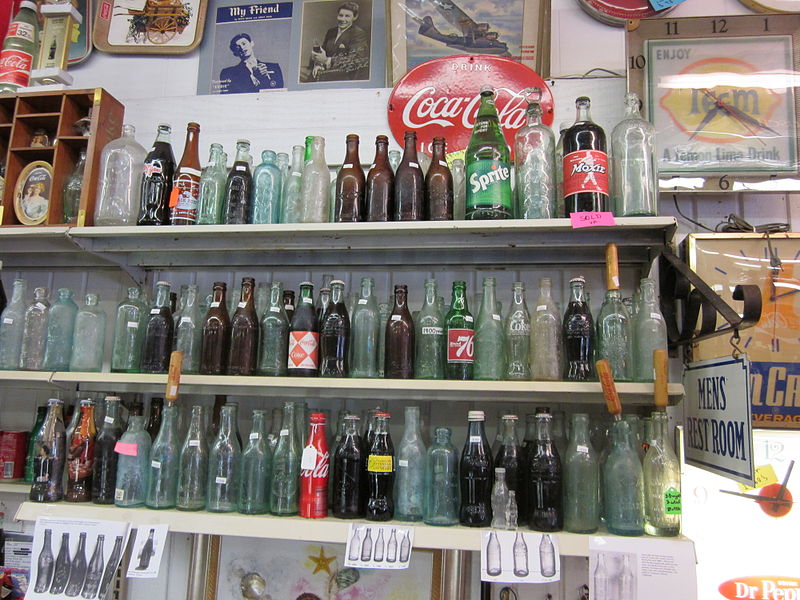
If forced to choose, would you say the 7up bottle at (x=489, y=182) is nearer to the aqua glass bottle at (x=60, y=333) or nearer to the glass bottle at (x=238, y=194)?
the glass bottle at (x=238, y=194)

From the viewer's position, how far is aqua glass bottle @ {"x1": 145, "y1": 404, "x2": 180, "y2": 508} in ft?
5.80

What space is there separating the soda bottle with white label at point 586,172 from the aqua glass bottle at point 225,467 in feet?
3.77

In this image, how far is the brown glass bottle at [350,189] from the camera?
183cm

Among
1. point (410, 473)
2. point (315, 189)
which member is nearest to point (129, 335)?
point (315, 189)

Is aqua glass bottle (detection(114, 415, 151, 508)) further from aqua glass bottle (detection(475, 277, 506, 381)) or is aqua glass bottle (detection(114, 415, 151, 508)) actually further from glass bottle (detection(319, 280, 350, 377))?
aqua glass bottle (detection(475, 277, 506, 381))

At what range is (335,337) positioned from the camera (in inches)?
70.7

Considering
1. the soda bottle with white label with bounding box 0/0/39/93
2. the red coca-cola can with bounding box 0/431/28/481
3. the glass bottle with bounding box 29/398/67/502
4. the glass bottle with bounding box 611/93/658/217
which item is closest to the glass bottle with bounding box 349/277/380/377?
the glass bottle with bounding box 611/93/658/217

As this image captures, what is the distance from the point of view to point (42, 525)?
5.80 feet

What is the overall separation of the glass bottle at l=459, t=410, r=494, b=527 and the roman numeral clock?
98 cm

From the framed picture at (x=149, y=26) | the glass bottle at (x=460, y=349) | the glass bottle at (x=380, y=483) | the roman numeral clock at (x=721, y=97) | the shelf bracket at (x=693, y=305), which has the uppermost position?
the framed picture at (x=149, y=26)

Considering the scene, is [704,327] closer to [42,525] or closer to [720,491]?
[720,491]

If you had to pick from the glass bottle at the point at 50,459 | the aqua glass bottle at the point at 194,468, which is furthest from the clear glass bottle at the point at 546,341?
the glass bottle at the point at 50,459

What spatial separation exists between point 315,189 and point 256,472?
0.85 metres

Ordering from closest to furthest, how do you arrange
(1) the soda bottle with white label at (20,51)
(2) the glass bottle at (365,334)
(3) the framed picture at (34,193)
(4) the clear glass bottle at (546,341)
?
(4) the clear glass bottle at (546,341) → (2) the glass bottle at (365,334) → (3) the framed picture at (34,193) → (1) the soda bottle with white label at (20,51)
